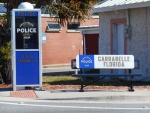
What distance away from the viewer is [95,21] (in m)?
41.4

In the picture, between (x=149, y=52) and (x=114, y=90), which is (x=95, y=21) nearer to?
(x=149, y=52)

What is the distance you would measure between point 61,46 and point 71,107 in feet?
89.5

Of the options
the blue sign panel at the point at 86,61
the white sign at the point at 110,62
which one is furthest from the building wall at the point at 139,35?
the blue sign panel at the point at 86,61

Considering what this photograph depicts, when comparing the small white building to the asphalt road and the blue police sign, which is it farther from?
the asphalt road

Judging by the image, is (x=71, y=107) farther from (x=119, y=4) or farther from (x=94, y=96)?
(x=119, y=4)

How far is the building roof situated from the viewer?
66.0 feet

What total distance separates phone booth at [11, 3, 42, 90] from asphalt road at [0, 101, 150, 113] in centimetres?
209

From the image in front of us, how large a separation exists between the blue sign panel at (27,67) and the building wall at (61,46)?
23.5 m

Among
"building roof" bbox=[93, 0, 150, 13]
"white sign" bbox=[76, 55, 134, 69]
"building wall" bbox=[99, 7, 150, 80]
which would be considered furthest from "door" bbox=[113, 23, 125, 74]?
"white sign" bbox=[76, 55, 134, 69]

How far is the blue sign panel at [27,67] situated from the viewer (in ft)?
54.2

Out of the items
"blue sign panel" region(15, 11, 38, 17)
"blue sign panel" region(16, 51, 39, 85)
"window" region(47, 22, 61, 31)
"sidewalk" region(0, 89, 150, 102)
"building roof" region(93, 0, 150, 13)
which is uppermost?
"window" region(47, 22, 61, 31)

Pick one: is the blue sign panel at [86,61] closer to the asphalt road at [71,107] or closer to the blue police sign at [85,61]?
the blue police sign at [85,61]

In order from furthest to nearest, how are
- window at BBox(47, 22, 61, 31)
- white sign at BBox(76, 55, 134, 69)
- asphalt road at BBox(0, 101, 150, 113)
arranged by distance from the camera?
window at BBox(47, 22, 61, 31), white sign at BBox(76, 55, 134, 69), asphalt road at BBox(0, 101, 150, 113)

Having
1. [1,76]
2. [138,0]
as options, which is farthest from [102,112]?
[138,0]
